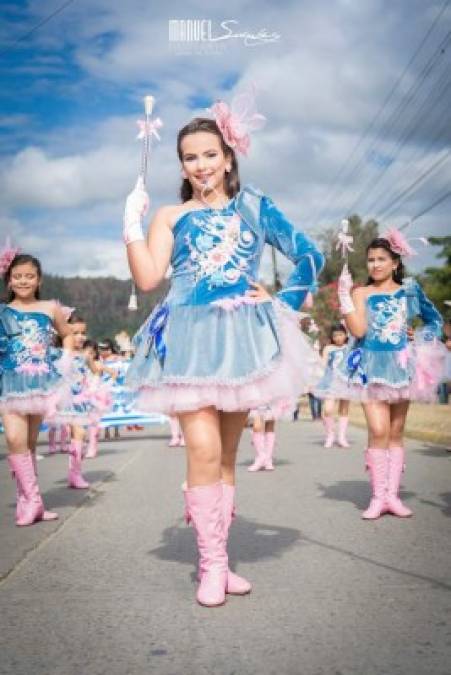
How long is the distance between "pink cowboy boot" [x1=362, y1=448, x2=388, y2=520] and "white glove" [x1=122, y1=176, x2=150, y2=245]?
3.06 metres

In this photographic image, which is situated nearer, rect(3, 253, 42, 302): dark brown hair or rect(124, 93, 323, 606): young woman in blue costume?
rect(124, 93, 323, 606): young woman in blue costume

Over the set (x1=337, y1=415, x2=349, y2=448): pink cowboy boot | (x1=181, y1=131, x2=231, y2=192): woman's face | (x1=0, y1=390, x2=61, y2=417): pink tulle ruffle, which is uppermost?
(x1=181, y1=131, x2=231, y2=192): woman's face

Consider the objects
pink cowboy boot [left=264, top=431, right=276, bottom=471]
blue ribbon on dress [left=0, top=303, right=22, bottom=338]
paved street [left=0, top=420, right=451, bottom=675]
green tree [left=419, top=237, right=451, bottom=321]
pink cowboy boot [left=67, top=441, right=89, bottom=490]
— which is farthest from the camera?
green tree [left=419, top=237, right=451, bottom=321]

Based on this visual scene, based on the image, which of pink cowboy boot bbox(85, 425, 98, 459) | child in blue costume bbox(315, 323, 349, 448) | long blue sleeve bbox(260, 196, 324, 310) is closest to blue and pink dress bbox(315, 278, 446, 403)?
long blue sleeve bbox(260, 196, 324, 310)

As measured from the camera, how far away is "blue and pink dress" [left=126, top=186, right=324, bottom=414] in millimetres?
3686

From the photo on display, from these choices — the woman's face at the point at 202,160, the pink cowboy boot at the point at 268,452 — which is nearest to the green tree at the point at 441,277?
the pink cowboy boot at the point at 268,452

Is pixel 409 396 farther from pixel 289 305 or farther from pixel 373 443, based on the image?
pixel 289 305

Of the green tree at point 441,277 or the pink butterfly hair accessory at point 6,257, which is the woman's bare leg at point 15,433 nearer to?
the pink butterfly hair accessory at point 6,257

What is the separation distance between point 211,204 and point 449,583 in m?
2.27

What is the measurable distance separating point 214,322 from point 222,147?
3.35 ft

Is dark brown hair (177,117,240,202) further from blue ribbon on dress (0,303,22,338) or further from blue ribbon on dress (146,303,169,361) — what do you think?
blue ribbon on dress (0,303,22,338)

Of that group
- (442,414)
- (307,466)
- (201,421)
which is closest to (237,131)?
(201,421)

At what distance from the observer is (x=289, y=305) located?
156 inches

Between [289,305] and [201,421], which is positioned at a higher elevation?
[289,305]
